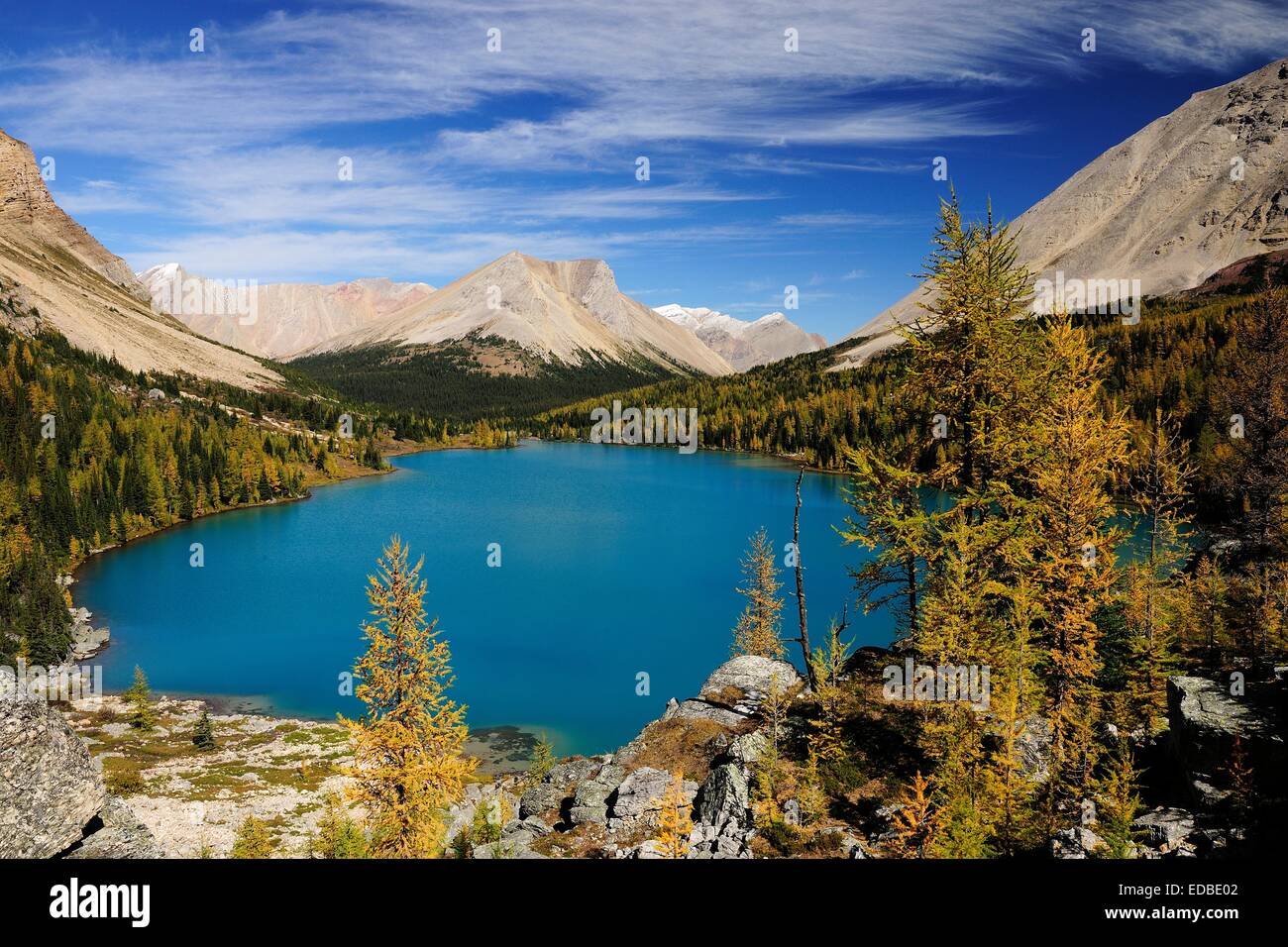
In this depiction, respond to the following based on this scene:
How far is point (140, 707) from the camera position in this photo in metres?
48.1

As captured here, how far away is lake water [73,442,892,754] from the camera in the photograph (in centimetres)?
5566

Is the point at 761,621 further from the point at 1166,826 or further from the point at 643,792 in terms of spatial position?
the point at 1166,826

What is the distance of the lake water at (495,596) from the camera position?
183 feet

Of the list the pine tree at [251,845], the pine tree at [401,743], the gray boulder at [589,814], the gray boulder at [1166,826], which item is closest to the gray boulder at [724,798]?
the gray boulder at [589,814]

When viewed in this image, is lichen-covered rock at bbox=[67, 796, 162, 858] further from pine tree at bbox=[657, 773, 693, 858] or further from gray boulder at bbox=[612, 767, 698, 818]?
gray boulder at bbox=[612, 767, 698, 818]

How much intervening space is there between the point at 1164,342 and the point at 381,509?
153 m

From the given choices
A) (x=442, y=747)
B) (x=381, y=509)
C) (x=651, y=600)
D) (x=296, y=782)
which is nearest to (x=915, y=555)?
(x=442, y=747)

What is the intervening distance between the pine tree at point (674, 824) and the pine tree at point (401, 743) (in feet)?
26.3

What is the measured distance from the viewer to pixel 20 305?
183 meters

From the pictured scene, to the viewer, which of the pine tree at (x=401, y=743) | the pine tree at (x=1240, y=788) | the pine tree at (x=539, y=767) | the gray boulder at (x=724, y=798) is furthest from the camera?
the pine tree at (x=539, y=767)

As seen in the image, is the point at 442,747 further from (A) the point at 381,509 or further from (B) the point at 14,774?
(A) the point at 381,509

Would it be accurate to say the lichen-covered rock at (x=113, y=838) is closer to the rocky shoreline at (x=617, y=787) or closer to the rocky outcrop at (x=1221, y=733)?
the rocky shoreline at (x=617, y=787)

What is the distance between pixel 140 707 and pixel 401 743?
1381 inches

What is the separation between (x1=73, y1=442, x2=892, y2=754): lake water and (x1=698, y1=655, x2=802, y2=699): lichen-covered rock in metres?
16.8
